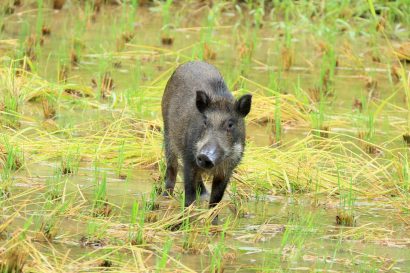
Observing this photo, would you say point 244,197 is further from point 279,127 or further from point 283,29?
point 283,29

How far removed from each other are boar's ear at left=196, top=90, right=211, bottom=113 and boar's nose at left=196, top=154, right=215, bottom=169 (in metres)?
0.53

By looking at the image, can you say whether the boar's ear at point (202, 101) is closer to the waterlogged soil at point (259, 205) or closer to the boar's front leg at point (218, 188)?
the boar's front leg at point (218, 188)

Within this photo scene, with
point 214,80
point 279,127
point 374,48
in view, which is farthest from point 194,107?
point 374,48

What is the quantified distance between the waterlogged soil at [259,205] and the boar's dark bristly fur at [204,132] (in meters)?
0.24

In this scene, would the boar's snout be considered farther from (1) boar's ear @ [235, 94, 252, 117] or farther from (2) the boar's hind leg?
(2) the boar's hind leg

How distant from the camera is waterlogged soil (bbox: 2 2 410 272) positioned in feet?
20.8

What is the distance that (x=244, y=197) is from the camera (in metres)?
8.05

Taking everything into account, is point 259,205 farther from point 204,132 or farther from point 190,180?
point 204,132

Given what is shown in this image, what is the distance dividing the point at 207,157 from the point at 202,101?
589mm

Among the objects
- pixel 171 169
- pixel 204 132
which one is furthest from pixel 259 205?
pixel 204 132

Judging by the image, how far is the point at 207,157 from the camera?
686cm

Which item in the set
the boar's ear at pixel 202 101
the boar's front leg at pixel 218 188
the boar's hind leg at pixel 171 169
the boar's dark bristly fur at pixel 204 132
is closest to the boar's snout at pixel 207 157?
the boar's dark bristly fur at pixel 204 132

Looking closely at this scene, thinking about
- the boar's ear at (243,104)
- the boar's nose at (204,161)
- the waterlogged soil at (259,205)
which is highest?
the boar's ear at (243,104)

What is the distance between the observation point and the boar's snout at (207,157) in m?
6.87
